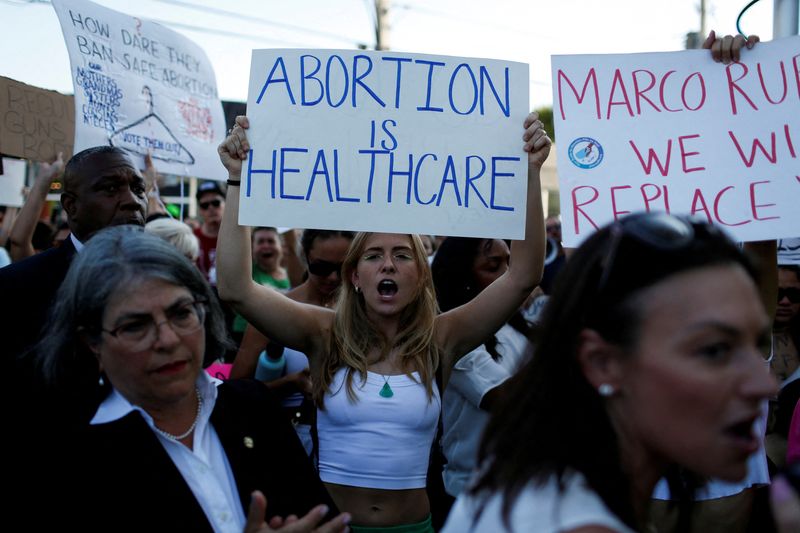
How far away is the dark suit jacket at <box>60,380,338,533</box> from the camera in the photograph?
1.72 m

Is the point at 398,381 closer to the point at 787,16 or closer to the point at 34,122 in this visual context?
the point at 787,16

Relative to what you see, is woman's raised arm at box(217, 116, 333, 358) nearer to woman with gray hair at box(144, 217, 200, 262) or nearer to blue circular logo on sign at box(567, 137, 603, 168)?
blue circular logo on sign at box(567, 137, 603, 168)

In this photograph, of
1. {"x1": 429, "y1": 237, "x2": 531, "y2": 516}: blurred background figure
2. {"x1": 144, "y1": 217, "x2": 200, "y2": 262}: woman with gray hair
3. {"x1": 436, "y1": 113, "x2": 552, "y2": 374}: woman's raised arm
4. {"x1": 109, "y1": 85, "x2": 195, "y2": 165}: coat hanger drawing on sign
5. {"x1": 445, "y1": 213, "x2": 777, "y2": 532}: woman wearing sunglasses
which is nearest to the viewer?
{"x1": 445, "y1": 213, "x2": 777, "y2": 532}: woman wearing sunglasses

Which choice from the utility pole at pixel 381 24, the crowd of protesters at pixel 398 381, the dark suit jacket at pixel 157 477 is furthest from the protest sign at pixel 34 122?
the utility pole at pixel 381 24

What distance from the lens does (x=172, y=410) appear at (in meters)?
1.95

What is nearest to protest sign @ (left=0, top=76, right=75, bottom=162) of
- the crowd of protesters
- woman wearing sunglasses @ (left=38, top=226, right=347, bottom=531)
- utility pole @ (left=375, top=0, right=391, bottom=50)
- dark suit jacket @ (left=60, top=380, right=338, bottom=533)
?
the crowd of protesters

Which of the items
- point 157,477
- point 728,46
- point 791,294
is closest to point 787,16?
point 728,46

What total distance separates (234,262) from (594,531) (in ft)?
6.00

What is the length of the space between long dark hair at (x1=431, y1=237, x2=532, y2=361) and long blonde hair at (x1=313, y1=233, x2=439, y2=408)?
602 millimetres

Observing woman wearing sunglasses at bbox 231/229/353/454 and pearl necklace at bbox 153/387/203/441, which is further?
woman wearing sunglasses at bbox 231/229/353/454

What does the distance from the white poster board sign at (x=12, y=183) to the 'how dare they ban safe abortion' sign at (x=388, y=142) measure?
357 cm

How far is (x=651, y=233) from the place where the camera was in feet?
4.34

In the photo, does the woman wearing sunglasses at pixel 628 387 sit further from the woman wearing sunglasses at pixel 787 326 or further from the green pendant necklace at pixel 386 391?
the woman wearing sunglasses at pixel 787 326

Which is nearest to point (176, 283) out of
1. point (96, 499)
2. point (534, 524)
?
point (96, 499)
